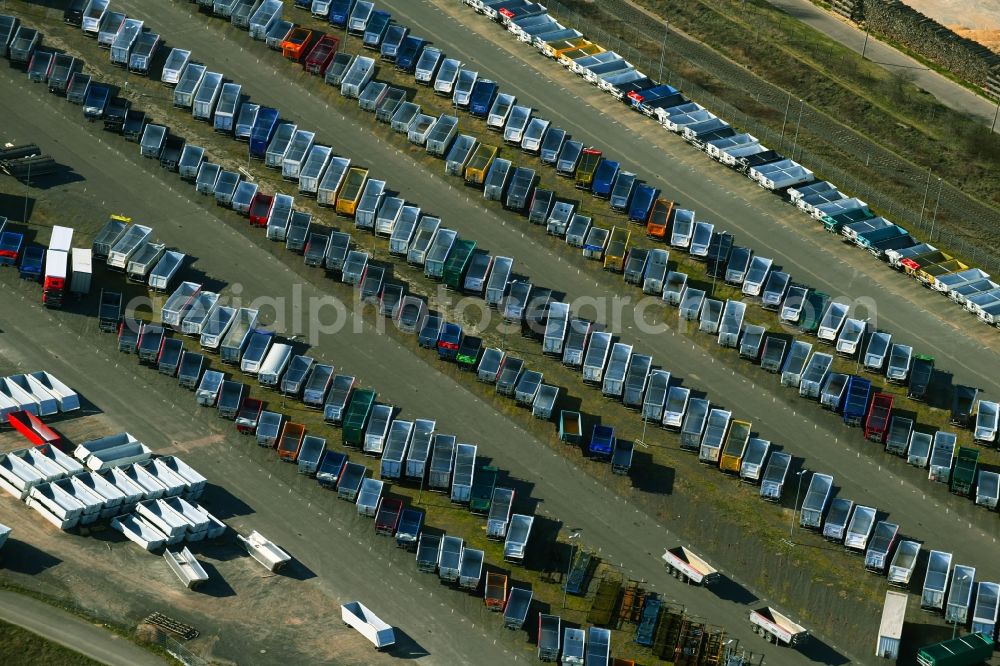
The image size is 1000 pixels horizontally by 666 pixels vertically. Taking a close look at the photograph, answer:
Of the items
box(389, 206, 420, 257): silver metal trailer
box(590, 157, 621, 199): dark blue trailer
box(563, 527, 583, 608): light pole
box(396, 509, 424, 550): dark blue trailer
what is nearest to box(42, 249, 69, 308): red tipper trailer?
box(389, 206, 420, 257): silver metal trailer

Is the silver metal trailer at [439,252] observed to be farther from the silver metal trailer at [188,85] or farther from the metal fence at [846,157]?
the metal fence at [846,157]

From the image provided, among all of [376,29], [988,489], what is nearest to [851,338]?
[988,489]

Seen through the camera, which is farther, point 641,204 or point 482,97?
point 482,97

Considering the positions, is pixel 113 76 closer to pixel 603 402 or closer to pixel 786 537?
pixel 603 402

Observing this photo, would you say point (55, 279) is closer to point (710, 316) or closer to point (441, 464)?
point (441, 464)

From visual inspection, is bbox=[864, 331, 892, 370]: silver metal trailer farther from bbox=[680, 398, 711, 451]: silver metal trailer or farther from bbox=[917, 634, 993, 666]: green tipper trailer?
bbox=[917, 634, 993, 666]: green tipper trailer

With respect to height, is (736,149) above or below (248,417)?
above
